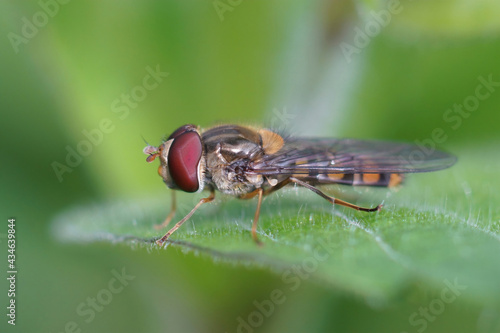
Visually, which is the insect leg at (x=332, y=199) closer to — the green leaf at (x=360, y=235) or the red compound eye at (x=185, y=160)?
the green leaf at (x=360, y=235)

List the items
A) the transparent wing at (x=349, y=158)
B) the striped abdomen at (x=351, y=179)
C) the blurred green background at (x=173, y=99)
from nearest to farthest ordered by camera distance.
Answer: the transparent wing at (x=349, y=158) → the striped abdomen at (x=351, y=179) → the blurred green background at (x=173, y=99)

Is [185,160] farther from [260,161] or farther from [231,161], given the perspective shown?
[260,161]

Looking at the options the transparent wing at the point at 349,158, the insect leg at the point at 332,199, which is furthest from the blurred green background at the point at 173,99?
the insect leg at the point at 332,199

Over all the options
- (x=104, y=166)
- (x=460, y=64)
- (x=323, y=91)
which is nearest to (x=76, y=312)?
(x=104, y=166)

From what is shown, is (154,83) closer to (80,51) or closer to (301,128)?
(80,51)

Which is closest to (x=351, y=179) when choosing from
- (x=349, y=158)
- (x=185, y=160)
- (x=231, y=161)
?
(x=349, y=158)

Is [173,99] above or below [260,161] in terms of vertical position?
above

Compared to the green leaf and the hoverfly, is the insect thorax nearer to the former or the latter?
the hoverfly
